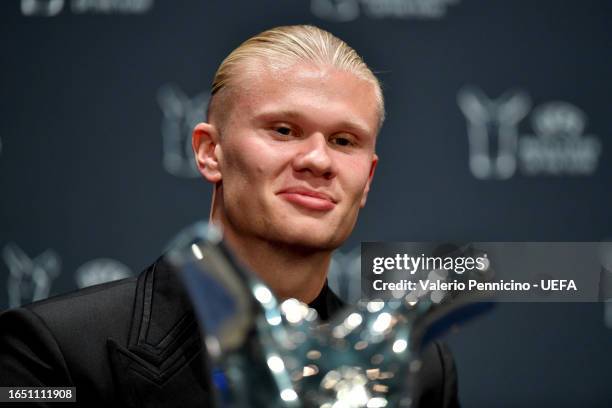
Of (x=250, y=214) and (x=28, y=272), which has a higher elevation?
(x=250, y=214)

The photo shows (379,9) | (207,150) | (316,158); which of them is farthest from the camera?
(379,9)

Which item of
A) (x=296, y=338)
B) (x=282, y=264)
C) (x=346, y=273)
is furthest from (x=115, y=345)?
(x=346, y=273)

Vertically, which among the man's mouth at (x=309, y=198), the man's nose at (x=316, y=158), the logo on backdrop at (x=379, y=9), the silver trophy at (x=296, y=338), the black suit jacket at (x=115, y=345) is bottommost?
the black suit jacket at (x=115, y=345)

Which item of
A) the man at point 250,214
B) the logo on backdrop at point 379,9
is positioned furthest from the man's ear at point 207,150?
the logo on backdrop at point 379,9

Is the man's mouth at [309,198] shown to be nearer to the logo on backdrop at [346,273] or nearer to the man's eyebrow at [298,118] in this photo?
the man's eyebrow at [298,118]

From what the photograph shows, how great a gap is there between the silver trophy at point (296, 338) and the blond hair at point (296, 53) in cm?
45

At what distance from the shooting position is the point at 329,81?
1.01 meters

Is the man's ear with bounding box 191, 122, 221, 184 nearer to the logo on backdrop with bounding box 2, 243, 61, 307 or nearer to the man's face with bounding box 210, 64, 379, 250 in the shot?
the man's face with bounding box 210, 64, 379, 250

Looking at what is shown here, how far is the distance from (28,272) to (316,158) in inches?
36.1

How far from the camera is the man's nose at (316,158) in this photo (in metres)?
0.94

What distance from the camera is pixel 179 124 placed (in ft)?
5.60

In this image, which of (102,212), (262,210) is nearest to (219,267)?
(262,210)

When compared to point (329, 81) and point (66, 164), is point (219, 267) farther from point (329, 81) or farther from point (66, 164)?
point (66, 164)

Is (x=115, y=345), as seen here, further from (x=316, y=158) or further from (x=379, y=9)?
(x=379, y=9)
